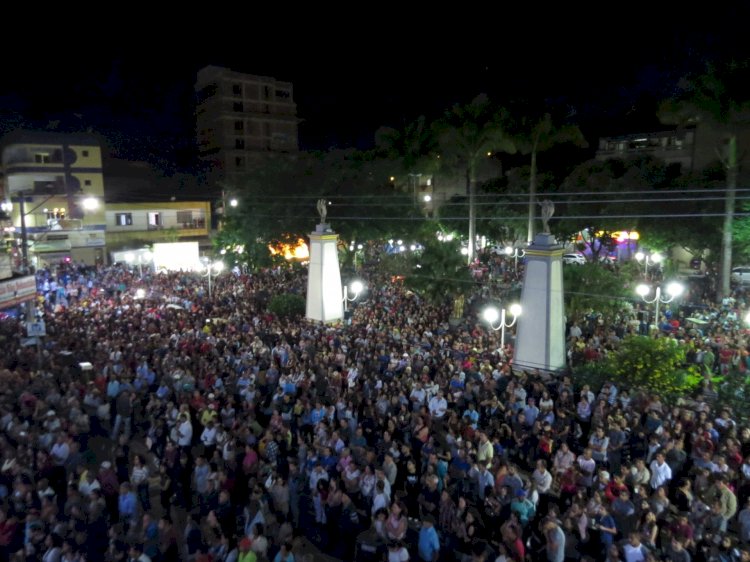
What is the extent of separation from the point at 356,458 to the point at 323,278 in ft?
43.6

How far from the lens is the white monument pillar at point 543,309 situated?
1478cm

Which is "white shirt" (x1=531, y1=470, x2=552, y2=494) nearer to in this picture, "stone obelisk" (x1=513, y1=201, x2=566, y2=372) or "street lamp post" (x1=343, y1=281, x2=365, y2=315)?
"stone obelisk" (x1=513, y1=201, x2=566, y2=372)

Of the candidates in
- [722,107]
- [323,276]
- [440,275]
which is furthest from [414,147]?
[722,107]

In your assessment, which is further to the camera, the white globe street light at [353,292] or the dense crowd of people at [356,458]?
the white globe street light at [353,292]

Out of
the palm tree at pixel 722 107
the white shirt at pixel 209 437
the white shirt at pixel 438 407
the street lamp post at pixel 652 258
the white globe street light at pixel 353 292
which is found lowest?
the white shirt at pixel 209 437

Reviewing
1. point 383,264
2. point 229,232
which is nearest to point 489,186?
point 383,264

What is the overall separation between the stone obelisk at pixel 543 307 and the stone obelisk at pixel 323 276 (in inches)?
355

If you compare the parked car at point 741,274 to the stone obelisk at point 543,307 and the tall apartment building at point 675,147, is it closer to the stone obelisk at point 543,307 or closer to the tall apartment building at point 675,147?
the tall apartment building at point 675,147

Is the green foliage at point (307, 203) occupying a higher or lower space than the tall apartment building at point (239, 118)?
lower

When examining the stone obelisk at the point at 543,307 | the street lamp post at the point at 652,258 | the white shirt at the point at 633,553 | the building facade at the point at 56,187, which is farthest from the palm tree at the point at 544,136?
the building facade at the point at 56,187

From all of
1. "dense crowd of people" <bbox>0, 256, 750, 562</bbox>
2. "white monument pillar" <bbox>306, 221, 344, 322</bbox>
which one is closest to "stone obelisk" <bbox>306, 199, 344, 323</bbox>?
"white monument pillar" <bbox>306, 221, 344, 322</bbox>

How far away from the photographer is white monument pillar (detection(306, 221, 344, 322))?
72.6 ft

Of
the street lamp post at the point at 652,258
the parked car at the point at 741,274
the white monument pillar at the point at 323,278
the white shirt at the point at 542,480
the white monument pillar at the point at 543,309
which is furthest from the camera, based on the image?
the street lamp post at the point at 652,258

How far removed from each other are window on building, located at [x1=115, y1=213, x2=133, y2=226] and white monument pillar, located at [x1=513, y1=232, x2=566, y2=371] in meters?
34.3
